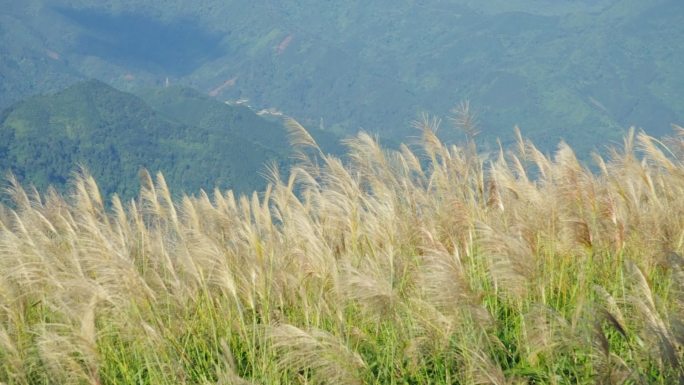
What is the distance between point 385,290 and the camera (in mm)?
2549

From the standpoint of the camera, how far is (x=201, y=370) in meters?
2.98

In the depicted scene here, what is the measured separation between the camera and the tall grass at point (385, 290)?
8.32 ft

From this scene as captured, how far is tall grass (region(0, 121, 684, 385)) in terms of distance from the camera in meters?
2.54

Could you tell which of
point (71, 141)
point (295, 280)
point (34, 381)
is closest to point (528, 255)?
point (295, 280)

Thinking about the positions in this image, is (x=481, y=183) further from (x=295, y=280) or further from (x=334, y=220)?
(x=295, y=280)

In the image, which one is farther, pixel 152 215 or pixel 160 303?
pixel 152 215

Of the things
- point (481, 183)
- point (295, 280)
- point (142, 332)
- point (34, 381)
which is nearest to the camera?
point (142, 332)

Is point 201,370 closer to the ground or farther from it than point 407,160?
closer to the ground

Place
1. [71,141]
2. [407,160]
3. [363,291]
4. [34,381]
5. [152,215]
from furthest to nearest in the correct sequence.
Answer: [71,141] → [152,215] → [407,160] → [34,381] → [363,291]

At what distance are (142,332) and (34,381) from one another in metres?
0.58

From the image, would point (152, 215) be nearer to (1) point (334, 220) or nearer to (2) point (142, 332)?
(1) point (334, 220)

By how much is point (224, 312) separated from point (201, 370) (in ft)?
1.18

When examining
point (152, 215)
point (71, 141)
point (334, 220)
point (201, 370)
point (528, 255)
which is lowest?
point (201, 370)

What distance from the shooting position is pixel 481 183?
4168 millimetres
